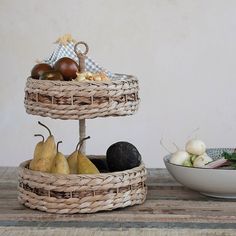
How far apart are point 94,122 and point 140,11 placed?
0.71 metres

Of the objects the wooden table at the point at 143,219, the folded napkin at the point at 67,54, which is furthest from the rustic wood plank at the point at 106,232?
the folded napkin at the point at 67,54

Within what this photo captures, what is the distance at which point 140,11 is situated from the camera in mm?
3547

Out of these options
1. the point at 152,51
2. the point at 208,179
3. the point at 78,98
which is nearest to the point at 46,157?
the point at 78,98

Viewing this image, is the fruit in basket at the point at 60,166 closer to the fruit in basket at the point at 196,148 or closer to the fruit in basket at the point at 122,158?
the fruit in basket at the point at 122,158

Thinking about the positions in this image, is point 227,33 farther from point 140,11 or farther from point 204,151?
point 204,151

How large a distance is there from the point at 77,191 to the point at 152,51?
222 cm

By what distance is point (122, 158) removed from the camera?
60.2 inches

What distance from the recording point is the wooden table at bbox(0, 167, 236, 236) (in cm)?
132

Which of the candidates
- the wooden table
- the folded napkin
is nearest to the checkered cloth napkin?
the folded napkin

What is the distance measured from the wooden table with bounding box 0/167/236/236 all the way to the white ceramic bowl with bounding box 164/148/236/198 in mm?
26

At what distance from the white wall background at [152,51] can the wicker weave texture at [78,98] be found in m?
2.10

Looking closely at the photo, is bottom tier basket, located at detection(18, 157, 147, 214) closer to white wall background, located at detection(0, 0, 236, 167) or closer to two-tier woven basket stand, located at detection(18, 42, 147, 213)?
two-tier woven basket stand, located at detection(18, 42, 147, 213)

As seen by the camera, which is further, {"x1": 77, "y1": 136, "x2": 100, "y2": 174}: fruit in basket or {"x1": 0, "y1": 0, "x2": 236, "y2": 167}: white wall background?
{"x1": 0, "y1": 0, "x2": 236, "y2": 167}: white wall background

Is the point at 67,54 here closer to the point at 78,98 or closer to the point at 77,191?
the point at 78,98
